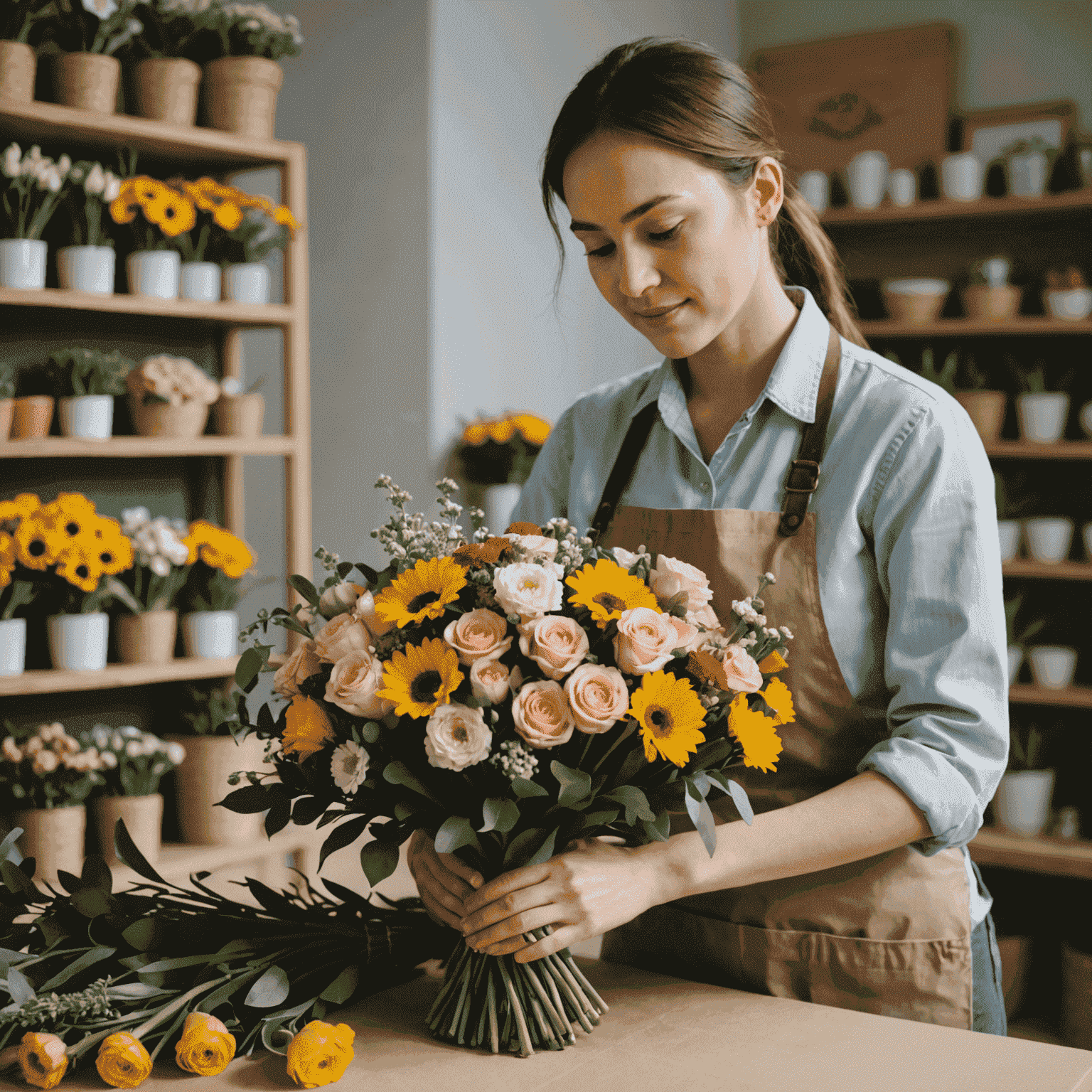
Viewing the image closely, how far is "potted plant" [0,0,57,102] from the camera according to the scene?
271cm

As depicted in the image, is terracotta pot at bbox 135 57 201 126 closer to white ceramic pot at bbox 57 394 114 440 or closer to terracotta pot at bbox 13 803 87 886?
white ceramic pot at bbox 57 394 114 440

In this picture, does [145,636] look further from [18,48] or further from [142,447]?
[18,48]

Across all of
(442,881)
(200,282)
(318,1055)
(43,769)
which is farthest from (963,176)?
(318,1055)

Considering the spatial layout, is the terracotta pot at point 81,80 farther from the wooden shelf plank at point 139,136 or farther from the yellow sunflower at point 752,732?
the yellow sunflower at point 752,732

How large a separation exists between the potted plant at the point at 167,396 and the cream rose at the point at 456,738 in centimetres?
227

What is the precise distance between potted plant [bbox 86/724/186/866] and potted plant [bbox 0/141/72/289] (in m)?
1.11

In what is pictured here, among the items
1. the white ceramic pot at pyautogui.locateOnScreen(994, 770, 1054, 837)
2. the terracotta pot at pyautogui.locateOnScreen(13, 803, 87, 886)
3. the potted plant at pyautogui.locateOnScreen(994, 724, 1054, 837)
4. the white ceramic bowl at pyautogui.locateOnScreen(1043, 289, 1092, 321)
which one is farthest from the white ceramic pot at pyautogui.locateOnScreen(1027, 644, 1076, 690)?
the terracotta pot at pyautogui.locateOnScreen(13, 803, 87, 886)

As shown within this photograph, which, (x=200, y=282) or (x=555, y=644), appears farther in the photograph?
(x=200, y=282)

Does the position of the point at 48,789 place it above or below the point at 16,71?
below

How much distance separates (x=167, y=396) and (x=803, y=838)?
231 cm

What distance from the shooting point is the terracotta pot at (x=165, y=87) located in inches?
117

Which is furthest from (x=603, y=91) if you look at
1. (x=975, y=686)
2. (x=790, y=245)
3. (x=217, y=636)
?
(x=217, y=636)

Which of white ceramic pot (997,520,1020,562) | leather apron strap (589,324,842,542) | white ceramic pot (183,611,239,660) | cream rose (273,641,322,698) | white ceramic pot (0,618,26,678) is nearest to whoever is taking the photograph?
cream rose (273,641,322,698)

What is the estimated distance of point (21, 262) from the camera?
2752 mm
